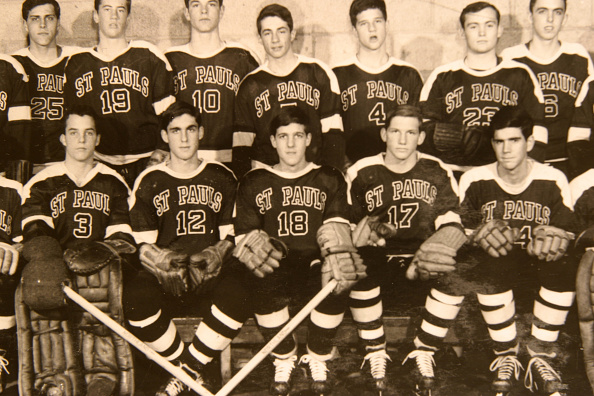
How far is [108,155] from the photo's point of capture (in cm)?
303

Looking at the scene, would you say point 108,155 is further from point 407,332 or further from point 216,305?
point 407,332

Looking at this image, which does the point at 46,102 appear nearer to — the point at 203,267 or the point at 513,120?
the point at 203,267

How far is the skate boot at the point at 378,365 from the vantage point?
257cm

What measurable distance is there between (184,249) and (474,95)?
1.47m

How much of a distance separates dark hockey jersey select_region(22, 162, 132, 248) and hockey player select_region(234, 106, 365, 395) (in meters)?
0.56

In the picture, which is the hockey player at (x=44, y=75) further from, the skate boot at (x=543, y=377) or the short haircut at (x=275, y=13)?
the skate boot at (x=543, y=377)

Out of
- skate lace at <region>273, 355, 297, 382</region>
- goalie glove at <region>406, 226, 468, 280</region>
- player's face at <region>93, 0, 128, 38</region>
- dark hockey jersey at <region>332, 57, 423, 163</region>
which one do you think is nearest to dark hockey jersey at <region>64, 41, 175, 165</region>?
player's face at <region>93, 0, 128, 38</region>

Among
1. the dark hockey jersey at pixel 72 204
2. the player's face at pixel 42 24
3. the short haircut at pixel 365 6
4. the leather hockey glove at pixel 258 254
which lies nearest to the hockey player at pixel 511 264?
the leather hockey glove at pixel 258 254

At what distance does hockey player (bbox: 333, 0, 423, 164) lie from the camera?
9.87 ft

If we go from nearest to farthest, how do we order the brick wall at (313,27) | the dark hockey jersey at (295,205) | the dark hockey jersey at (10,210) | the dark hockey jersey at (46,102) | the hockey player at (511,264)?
the hockey player at (511,264) < the dark hockey jersey at (295,205) < the dark hockey jersey at (10,210) < the dark hockey jersey at (46,102) < the brick wall at (313,27)

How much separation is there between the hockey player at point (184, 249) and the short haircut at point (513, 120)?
116cm

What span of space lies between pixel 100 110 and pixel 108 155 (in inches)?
8.3

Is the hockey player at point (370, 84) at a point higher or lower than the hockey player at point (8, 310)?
higher

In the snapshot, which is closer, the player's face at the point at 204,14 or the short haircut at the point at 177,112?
the short haircut at the point at 177,112
